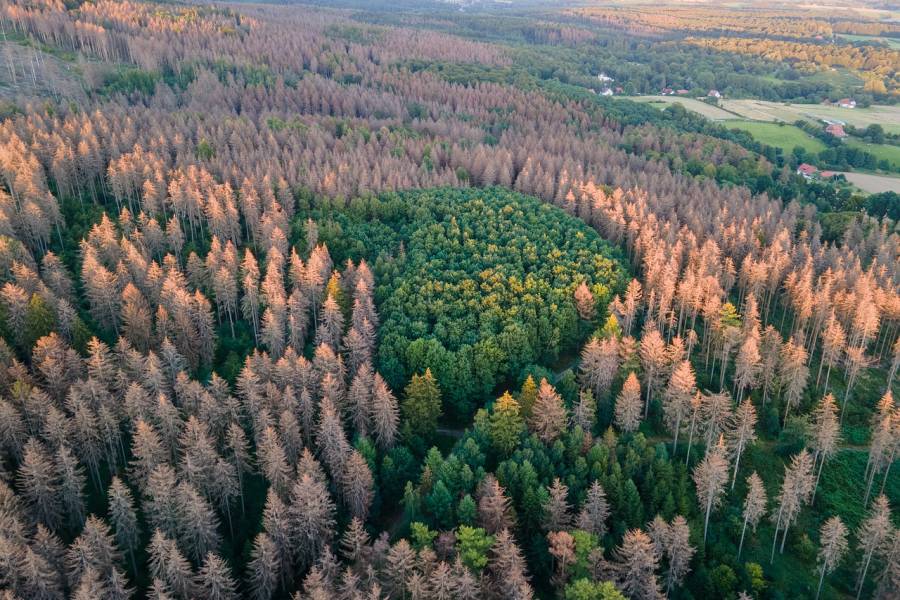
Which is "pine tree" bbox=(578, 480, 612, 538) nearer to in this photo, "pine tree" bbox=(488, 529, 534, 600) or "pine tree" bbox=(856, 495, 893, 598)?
"pine tree" bbox=(488, 529, 534, 600)

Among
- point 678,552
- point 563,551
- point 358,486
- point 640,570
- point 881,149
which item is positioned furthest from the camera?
point 881,149

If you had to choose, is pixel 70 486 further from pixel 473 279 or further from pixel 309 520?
pixel 473 279

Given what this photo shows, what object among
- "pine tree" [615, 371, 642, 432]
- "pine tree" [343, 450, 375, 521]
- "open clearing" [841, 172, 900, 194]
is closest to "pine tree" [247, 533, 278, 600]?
"pine tree" [343, 450, 375, 521]

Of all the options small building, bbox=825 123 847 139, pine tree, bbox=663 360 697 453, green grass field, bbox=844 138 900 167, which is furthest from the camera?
small building, bbox=825 123 847 139

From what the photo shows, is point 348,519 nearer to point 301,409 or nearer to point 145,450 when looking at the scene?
point 301,409

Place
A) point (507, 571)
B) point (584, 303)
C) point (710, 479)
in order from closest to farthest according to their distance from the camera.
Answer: point (507, 571) < point (710, 479) < point (584, 303)

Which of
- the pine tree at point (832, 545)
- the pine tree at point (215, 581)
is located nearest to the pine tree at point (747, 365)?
the pine tree at point (832, 545)

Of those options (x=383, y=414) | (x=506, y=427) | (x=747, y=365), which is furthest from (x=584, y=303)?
(x=383, y=414)
